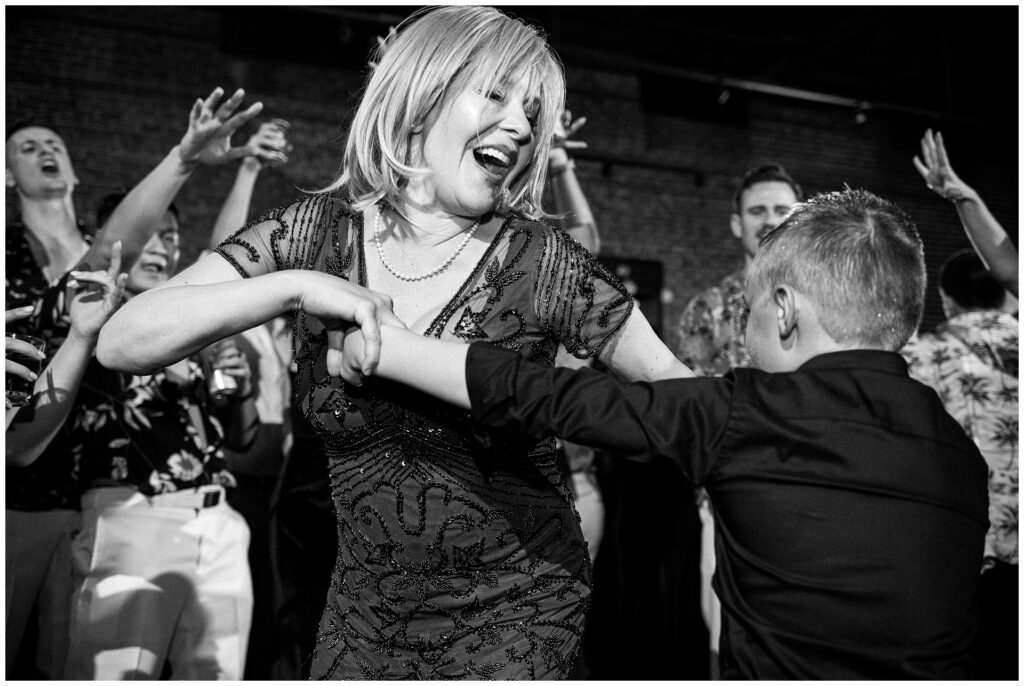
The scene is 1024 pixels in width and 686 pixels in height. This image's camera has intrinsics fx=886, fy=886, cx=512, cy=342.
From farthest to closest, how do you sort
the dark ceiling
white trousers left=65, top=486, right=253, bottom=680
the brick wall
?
the dark ceiling, the brick wall, white trousers left=65, top=486, right=253, bottom=680

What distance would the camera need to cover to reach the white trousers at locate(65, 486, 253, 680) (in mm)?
2510

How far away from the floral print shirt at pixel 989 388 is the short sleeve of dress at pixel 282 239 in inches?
99.8

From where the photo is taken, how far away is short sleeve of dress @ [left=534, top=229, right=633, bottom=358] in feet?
4.68

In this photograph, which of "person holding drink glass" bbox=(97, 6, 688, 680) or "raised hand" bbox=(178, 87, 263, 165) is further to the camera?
"raised hand" bbox=(178, 87, 263, 165)

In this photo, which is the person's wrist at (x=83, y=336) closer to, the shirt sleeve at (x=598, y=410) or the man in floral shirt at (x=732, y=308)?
the shirt sleeve at (x=598, y=410)

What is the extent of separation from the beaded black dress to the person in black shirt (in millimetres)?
171

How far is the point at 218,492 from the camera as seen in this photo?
2.79 m

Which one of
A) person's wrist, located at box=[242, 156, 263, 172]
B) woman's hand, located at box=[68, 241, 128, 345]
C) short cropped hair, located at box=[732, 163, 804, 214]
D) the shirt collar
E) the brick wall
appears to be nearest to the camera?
the shirt collar

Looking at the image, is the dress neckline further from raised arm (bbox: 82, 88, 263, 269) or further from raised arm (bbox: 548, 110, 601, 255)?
raised arm (bbox: 548, 110, 601, 255)

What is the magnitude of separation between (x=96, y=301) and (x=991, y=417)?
118 inches

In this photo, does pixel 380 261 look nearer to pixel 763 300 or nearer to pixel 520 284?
pixel 520 284

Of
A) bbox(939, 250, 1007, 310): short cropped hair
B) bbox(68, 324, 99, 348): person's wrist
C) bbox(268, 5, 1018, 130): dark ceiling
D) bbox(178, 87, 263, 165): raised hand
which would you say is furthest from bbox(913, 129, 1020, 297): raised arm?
bbox(268, 5, 1018, 130): dark ceiling

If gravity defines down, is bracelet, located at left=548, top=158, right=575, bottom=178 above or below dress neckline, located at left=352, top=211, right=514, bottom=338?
above

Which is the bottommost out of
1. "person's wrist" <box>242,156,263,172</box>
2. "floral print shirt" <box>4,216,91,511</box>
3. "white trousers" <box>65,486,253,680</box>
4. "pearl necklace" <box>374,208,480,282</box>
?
"white trousers" <box>65,486,253,680</box>
